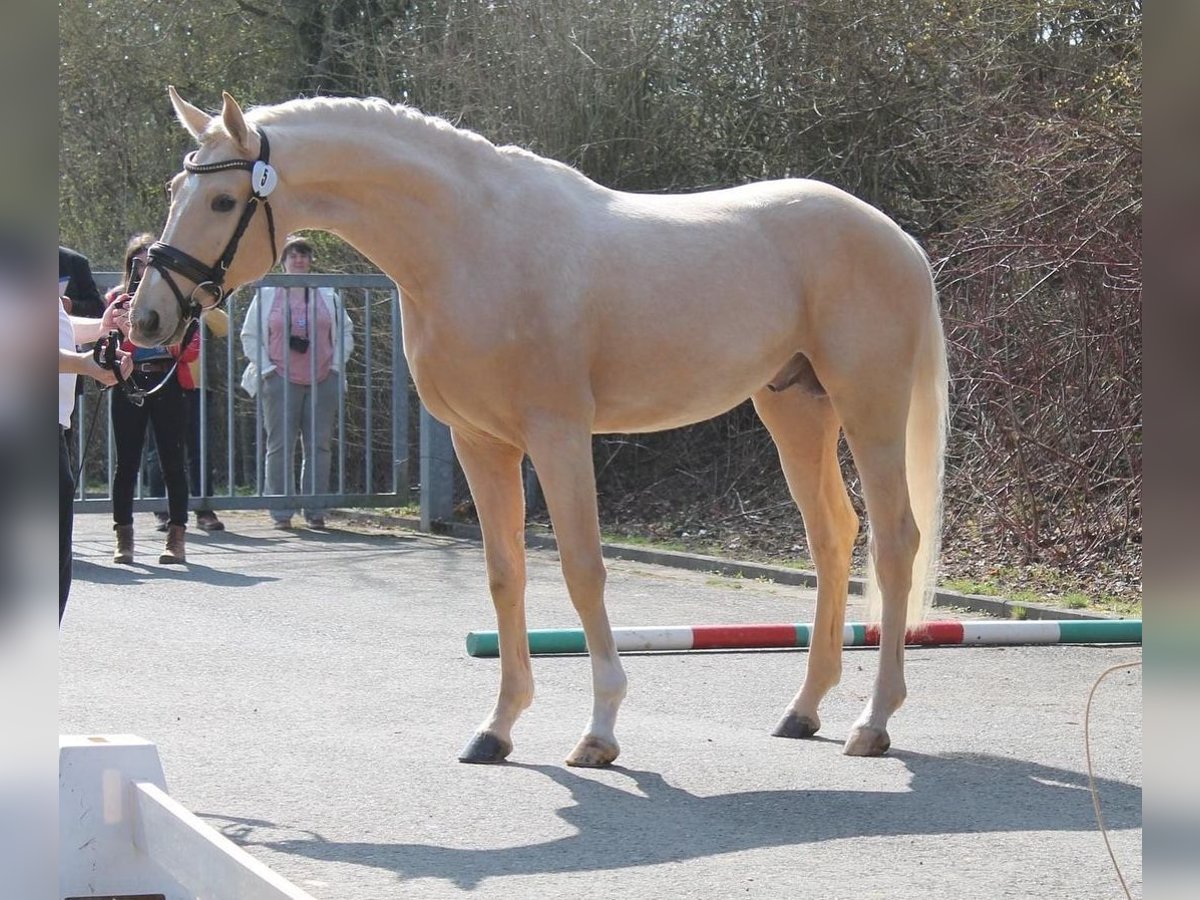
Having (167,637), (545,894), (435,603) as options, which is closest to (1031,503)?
(435,603)

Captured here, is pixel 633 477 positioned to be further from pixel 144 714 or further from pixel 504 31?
pixel 144 714

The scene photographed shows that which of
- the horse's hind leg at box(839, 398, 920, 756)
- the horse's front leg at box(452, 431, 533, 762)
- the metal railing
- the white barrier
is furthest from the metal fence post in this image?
the white barrier

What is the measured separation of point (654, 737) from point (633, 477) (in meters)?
8.71

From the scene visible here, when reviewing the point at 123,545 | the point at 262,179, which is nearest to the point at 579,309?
the point at 262,179

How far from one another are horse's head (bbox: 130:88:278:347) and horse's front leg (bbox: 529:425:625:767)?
1206 millimetres

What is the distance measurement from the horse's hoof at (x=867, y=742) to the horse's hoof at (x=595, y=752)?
0.94 m

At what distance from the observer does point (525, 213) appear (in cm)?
577

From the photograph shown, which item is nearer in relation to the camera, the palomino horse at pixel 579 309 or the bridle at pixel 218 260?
the bridle at pixel 218 260

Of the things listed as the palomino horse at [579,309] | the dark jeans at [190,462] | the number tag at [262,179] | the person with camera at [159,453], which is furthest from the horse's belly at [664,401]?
the dark jeans at [190,462]

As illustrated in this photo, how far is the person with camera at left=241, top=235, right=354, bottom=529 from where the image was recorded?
1430cm

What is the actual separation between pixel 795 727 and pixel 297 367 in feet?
29.5

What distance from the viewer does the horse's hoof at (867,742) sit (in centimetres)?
601

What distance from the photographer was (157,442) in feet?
39.0

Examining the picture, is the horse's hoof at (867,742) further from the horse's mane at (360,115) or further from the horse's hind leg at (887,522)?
the horse's mane at (360,115)
